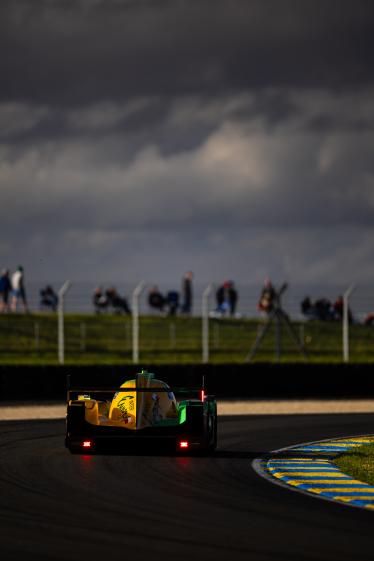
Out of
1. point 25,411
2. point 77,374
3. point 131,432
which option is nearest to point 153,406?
point 131,432

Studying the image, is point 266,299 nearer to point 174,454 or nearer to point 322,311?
point 322,311

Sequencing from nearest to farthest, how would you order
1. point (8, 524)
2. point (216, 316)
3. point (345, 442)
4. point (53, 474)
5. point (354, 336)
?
point (8, 524)
point (53, 474)
point (345, 442)
point (354, 336)
point (216, 316)

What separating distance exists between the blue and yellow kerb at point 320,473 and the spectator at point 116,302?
31483mm

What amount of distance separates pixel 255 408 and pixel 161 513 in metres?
17.8

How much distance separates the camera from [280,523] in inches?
357

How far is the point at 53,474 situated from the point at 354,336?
29.1 meters

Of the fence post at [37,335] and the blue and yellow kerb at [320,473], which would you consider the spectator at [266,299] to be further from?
the blue and yellow kerb at [320,473]

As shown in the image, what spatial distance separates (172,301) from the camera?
154 feet

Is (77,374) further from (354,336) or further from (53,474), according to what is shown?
(53,474)

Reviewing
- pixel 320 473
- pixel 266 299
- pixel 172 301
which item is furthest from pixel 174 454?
pixel 172 301

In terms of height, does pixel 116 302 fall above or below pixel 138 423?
above

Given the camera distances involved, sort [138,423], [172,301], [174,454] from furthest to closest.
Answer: [172,301]
[174,454]
[138,423]

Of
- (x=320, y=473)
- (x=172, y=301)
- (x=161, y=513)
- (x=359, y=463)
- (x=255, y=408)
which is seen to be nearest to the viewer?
(x=161, y=513)

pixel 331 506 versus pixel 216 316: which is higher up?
pixel 216 316
